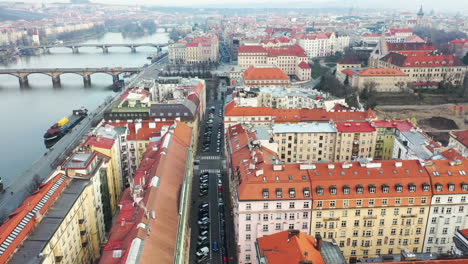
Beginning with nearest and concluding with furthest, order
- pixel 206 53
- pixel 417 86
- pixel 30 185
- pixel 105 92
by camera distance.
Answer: pixel 30 185 < pixel 417 86 < pixel 105 92 < pixel 206 53

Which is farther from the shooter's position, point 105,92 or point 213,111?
point 105,92

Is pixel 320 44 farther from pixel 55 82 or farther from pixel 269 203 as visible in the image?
pixel 269 203

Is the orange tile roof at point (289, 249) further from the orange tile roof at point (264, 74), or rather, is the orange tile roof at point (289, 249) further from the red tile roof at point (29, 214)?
the orange tile roof at point (264, 74)

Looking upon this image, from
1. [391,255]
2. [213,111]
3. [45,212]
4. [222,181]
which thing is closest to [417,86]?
[213,111]

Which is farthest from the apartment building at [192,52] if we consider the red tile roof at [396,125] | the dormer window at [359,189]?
the dormer window at [359,189]

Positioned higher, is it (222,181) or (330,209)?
(330,209)

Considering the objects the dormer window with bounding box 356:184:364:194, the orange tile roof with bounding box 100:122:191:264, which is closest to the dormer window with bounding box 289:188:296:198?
the dormer window with bounding box 356:184:364:194

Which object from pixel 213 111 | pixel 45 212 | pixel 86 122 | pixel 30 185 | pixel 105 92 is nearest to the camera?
pixel 45 212

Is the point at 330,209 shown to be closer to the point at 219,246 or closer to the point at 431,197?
the point at 431,197
